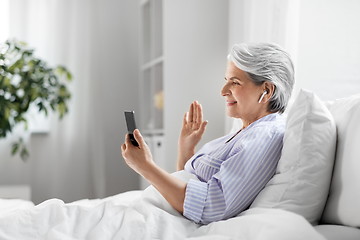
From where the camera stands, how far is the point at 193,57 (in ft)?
8.96

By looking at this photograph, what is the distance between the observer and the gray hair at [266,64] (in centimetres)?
123

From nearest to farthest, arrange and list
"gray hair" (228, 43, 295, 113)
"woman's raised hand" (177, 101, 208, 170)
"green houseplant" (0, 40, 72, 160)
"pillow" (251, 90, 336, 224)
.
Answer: "pillow" (251, 90, 336, 224), "gray hair" (228, 43, 295, 113), "woman's raised hand" (177, 101, 208, 170), "green houseplant" (0, 40, 72, 160)

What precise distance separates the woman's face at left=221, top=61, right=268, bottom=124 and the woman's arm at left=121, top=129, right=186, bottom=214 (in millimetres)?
335

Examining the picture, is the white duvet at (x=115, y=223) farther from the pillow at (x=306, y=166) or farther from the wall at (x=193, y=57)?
the wall at (x=193, y=57)

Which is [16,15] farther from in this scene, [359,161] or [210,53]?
[359,161]

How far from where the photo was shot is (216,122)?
8.96 ft

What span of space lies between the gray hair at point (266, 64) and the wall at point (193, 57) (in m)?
1.44

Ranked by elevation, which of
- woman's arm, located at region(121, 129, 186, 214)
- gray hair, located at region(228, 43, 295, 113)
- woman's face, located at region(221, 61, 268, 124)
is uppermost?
gray hair, located at region(228, 43, 295, 113)

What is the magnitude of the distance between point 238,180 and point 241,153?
7 centimetres

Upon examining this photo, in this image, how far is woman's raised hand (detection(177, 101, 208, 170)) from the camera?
1.61 meters

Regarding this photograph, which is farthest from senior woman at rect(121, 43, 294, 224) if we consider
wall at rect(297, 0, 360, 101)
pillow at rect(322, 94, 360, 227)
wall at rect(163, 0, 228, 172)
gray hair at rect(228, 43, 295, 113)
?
wall at rect(163, 0, 228, 172)

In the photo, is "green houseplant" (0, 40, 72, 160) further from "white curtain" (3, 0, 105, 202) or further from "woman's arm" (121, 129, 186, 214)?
"woman's arm" (121, 129, 186, 214)

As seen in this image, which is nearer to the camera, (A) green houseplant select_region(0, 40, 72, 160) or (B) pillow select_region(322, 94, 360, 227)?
(B) pillow select_region(322, 94, 360, 227)

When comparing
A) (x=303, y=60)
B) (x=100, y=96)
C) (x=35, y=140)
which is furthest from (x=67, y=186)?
(x=303, y=60)
